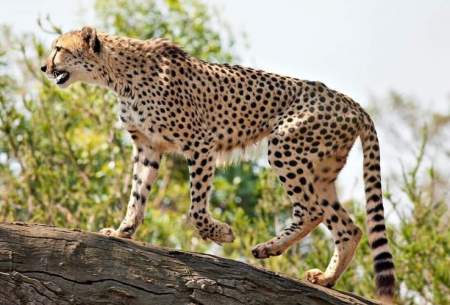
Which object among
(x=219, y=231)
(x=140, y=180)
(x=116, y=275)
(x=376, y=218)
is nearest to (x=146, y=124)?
(x=140, y=180)

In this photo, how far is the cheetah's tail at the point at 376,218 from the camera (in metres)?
9.42

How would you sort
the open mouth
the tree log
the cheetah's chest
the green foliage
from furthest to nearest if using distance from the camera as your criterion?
the green foliage < the open mouth < the cheetah's chest < the tree log

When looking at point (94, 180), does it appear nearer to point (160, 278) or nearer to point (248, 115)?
point (248, 115)

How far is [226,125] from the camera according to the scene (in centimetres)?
1010

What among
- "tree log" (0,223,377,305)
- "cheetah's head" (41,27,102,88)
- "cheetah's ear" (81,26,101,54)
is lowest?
"tree log" (0,223,377,305)

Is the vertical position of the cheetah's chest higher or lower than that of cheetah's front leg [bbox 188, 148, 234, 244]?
higher

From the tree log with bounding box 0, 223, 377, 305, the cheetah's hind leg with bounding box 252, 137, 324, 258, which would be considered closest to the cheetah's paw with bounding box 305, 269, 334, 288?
the cheetah's hind leg with bounding box 252, 137, 324, 258

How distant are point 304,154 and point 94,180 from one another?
808 cm

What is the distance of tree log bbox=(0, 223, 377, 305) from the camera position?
25.6 feet

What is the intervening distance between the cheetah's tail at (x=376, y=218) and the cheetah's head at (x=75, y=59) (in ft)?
7.39

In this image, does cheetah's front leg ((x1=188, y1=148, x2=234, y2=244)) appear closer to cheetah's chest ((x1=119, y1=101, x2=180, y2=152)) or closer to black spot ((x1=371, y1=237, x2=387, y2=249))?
cheetah's chest ((x1=119, y1=101, x2=180, y2=152))

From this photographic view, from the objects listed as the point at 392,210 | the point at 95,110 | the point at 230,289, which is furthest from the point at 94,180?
the point at 230,289

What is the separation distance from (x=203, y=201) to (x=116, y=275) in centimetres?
188

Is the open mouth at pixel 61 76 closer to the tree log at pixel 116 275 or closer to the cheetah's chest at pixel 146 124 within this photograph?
the cheetah's chest at pixel 146 124
